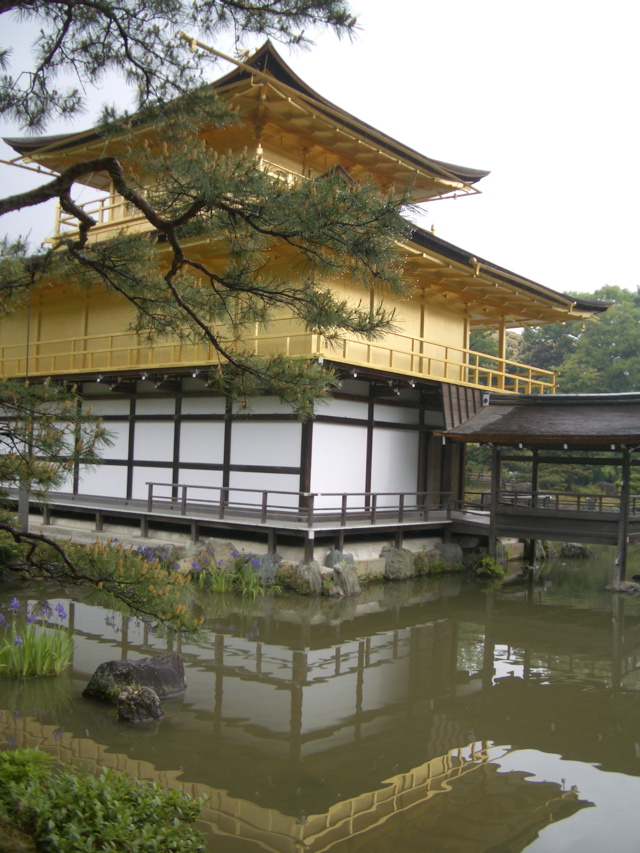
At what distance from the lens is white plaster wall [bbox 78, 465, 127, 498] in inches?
755

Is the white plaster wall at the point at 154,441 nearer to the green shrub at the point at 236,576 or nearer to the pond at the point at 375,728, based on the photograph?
the green shrub at the point at 236,576

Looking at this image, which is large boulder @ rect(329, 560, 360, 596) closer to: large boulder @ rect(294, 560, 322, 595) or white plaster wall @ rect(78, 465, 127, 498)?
large boulder @ rect(294, 560, 322, 595)

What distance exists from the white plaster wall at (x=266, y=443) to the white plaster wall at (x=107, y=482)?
13.7 ft

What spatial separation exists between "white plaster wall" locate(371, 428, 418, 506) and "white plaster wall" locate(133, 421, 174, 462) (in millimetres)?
4952

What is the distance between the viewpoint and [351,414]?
16547 millimetres

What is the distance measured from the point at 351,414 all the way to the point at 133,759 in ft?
35.9

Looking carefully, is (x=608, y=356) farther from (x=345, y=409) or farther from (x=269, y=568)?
(x=269, y=568)

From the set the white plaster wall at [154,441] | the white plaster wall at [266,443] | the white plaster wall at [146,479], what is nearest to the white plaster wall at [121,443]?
the white plaster wall at [154,441]

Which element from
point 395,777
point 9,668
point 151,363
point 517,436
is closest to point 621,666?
point 395,777

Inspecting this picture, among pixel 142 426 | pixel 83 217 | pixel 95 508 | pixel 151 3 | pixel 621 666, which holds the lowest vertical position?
pixel 621 666

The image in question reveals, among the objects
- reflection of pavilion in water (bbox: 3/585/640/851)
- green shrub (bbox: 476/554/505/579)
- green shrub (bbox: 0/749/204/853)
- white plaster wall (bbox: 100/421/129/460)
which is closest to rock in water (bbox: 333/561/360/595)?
reflection of pavilion in water (bbox: 3/585/640/851)

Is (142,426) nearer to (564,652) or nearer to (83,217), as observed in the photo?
(564,652)

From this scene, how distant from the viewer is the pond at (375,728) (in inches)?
219

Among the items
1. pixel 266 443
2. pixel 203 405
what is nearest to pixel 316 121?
pixel 203 405
